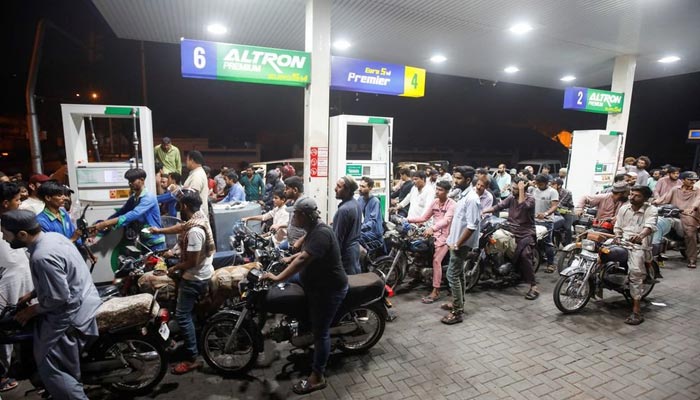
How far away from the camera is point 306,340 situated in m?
3.59

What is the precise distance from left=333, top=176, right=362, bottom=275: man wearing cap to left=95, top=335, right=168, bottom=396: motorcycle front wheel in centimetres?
208

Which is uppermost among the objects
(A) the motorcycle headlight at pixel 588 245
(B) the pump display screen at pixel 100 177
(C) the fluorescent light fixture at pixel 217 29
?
(C) the fluorescent light fixture at pixel 217 29

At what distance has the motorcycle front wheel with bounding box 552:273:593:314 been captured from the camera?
4977mm

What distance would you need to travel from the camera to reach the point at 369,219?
541 cm

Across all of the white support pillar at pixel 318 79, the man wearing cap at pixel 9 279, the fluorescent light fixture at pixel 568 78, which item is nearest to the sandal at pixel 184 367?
the man wearing cap at pixel 9 279

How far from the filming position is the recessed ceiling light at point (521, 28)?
321 inches

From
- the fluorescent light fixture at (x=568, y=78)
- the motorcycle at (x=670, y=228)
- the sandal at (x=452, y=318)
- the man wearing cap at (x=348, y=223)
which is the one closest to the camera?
the man wearing cap at (x=348, y=223)

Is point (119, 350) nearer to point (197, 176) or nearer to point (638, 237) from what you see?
point (197, 176)

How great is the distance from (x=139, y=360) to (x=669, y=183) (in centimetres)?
1042

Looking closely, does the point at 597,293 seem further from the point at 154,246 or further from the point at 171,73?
the point at 171,73

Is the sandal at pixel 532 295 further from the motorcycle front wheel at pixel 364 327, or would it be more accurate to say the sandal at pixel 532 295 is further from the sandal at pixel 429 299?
the motorcycle front wheel at pixel 364 327

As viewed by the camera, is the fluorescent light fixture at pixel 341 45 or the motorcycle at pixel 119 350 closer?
the motorcycle at pixel 119 350

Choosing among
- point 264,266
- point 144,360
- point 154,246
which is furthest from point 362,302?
point 154,246

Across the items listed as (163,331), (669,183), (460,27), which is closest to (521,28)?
(460,27)
